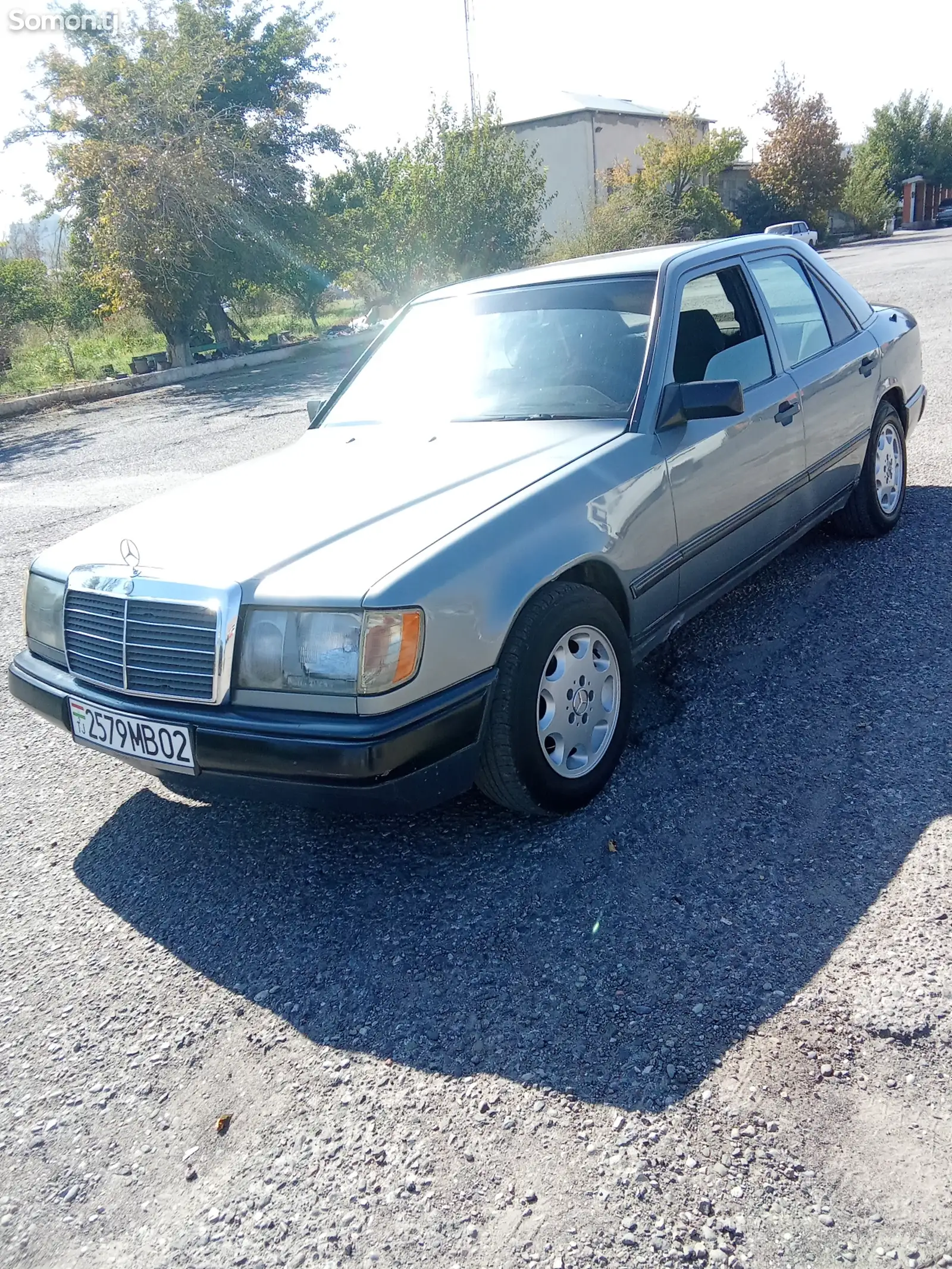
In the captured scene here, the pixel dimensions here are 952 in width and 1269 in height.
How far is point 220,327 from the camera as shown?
922 inches

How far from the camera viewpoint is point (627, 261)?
4.13 metres

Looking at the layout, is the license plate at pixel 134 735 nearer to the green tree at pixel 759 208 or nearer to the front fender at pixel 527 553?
the front fender at pixel 527 553

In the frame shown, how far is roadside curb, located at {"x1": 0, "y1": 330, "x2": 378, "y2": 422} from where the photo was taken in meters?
18.0

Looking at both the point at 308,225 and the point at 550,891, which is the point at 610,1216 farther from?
the point at 308,225

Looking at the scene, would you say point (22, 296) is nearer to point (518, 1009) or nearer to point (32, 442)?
point (32, 442)

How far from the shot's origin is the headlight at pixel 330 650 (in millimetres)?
2641

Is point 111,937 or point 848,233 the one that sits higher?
point 848,233

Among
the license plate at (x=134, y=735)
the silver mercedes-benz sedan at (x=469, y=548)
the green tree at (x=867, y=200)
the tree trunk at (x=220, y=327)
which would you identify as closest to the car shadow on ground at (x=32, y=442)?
the tree trunk at (x=220, y=327)

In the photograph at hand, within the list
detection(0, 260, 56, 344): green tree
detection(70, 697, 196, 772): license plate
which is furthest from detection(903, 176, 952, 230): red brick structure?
detection(70, 697, 196, 772): license plate

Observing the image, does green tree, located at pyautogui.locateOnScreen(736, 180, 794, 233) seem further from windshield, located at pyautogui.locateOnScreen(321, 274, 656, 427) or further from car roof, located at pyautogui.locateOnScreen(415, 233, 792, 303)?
windshield, located at pyautogui.locateOnScreen(321, 274, 656, 427)

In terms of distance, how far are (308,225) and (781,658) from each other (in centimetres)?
2269

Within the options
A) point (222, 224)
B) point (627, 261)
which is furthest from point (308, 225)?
point (627, 261)

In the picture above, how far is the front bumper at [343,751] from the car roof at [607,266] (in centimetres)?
197

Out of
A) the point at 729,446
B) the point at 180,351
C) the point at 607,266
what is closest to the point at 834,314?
the point at 607,266
